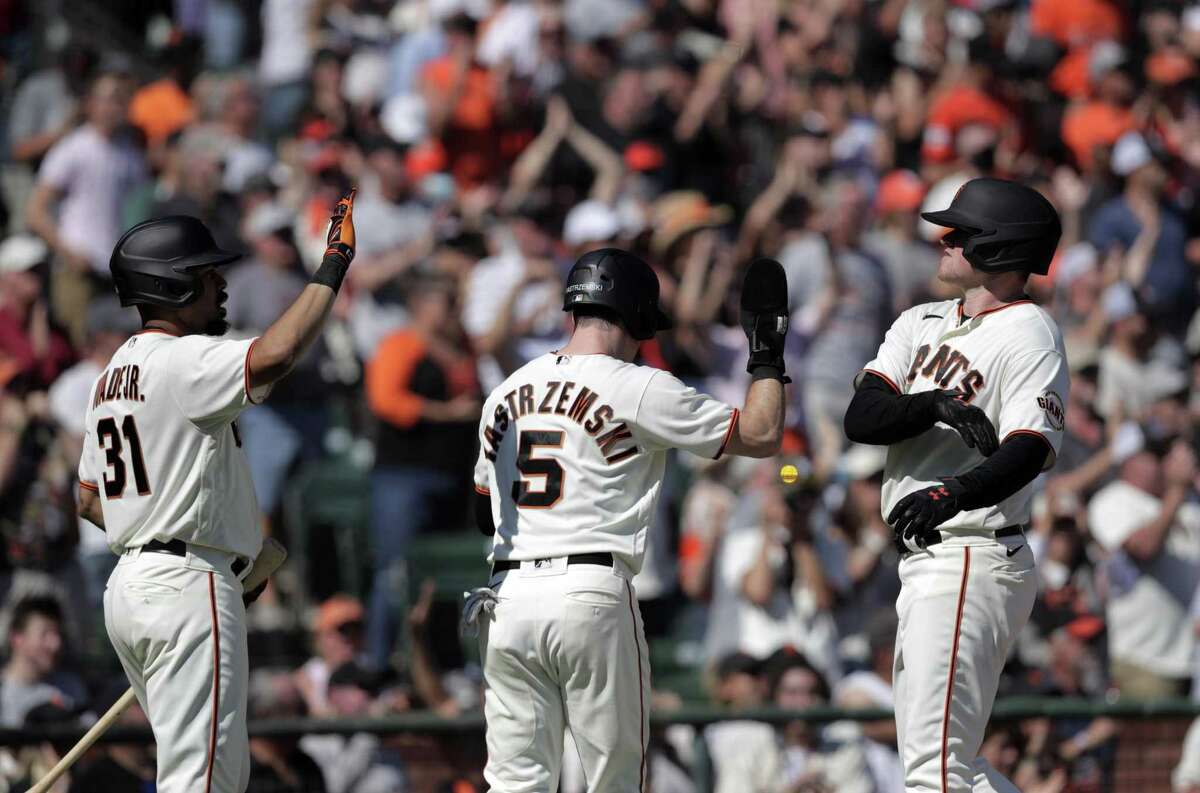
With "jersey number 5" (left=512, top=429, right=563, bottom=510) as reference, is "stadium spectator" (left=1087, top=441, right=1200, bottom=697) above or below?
below

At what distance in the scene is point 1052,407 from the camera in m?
6.33

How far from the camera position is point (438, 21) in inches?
570

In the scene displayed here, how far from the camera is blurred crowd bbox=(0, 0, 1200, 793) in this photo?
9.55 metres

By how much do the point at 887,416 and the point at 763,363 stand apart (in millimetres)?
458

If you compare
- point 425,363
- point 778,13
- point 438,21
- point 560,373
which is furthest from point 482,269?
point 560,373

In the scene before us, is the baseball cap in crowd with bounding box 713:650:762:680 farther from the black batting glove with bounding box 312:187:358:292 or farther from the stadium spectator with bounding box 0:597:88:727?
the black batting glove with bounding box 312:187:358:292

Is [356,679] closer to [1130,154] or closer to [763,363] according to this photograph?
[763,363]

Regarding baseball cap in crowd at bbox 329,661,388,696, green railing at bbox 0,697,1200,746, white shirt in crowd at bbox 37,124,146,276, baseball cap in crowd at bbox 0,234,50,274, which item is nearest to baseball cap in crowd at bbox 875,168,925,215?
green railing at bbox 0,697,1200,746

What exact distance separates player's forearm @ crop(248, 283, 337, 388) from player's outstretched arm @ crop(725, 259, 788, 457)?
4.54 ft

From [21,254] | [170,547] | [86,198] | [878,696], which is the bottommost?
[878,696]

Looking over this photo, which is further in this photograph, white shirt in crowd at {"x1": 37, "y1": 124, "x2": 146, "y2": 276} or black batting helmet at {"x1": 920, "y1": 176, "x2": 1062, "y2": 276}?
white shirt in crowd at {"x1": 37, "y1": 124, "x2": 146, "y2": 276}

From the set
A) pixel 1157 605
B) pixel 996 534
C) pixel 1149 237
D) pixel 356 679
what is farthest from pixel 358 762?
pixel 1149 237

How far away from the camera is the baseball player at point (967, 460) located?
6223 millimetres

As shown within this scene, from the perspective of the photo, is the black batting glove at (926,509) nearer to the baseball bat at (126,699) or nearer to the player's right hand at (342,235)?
the player's right hand at (342,235)
